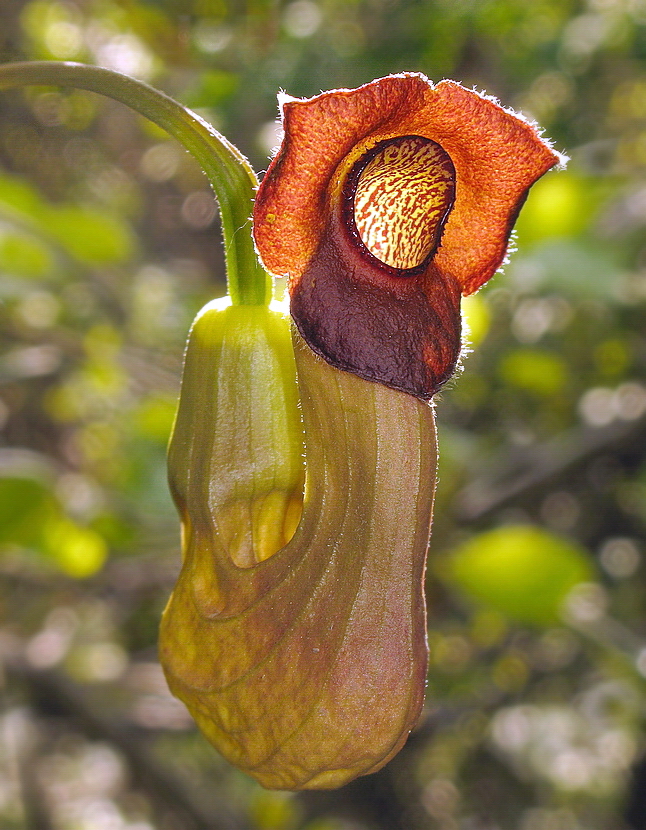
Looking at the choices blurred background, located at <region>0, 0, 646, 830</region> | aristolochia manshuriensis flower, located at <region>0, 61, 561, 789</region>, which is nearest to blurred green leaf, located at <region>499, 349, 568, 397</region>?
blurred background, located at <region>0, 0, 646, 830</region>

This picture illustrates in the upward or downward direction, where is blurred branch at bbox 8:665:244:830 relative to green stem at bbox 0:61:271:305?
downward

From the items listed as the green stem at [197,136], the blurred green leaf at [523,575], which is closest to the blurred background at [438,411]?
the blurred green leaf at [523,575]

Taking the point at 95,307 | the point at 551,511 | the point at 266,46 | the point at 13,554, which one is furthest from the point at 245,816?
the point at 266,46

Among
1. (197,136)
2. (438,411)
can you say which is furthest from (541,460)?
(197,136)

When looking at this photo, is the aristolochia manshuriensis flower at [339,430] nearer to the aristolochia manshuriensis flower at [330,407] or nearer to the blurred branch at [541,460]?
the aristolochia manshuriensis flower at [330,407]

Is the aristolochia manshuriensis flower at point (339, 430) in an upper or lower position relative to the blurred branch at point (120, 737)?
upper

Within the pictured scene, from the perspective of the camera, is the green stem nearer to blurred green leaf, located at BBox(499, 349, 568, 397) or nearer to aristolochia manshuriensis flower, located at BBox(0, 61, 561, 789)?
aristolochia manshuriensis flower, located at BBox(0, 61, 561, 789)

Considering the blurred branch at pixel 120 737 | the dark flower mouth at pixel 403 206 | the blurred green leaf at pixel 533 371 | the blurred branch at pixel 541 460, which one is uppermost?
the blurred green leaf at pixel 533 371
